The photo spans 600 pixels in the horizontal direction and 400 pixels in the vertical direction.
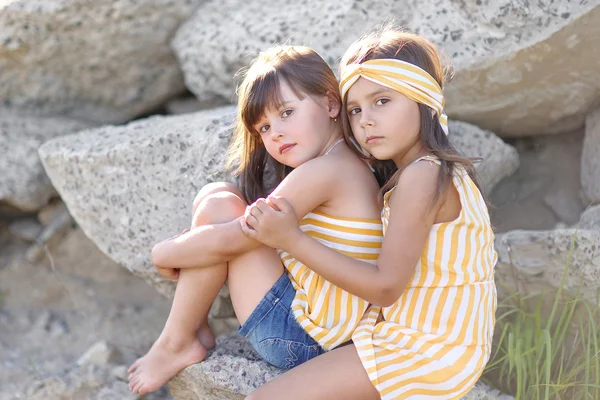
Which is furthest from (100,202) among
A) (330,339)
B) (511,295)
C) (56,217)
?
(511,295)

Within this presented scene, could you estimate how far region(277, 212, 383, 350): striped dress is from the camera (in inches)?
85.2

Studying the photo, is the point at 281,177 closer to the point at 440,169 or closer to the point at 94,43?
the point at 440,169

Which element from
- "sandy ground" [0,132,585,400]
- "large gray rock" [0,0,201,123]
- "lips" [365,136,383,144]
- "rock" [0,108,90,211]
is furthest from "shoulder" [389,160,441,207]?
"rock" [0,108,90,211]

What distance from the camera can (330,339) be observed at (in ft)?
7.10

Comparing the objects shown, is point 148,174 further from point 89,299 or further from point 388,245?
point 388,245

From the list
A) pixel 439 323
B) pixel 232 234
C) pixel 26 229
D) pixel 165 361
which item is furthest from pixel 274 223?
pixel 26 229

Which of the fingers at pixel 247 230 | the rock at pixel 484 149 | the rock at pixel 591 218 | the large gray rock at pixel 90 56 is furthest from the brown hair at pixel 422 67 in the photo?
the large gray rock at pixel 90 56

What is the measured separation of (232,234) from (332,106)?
498 mm

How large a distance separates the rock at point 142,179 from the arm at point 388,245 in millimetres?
657

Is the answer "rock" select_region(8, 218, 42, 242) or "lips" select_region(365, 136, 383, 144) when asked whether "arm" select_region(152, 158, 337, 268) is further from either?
"rock" select_region(8, 218, 42, 242)

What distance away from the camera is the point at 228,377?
2273mm

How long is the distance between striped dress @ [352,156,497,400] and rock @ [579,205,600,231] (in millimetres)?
744

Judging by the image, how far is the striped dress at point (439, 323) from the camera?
202 cm

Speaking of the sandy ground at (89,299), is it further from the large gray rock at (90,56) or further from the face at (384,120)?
the face at (384,120)
